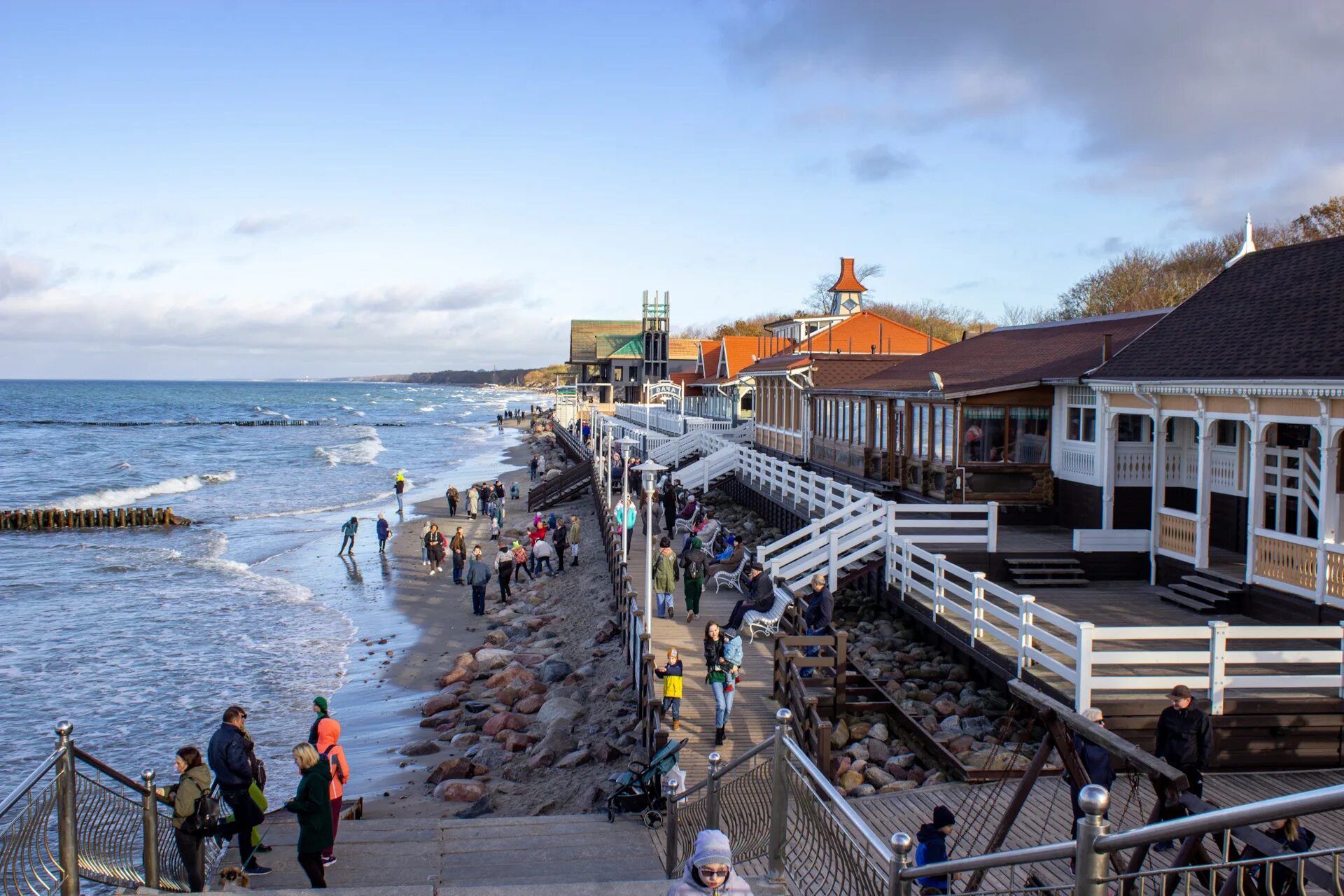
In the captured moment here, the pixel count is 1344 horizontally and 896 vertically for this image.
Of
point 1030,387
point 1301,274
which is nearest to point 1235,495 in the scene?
point 1301,274

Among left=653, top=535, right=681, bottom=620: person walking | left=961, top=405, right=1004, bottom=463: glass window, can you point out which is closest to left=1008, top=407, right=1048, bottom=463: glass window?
left=961, top=405, right=1004, bottom=463: glass window

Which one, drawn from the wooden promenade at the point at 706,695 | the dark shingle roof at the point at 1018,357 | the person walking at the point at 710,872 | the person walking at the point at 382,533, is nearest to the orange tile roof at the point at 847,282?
the dark shingle roof at the point at 1018,357

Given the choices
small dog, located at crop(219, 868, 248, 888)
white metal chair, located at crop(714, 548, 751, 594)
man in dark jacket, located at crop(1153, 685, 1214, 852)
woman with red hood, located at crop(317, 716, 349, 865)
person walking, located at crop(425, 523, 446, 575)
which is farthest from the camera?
person walking, located at crop(425, 523, 446, 575)

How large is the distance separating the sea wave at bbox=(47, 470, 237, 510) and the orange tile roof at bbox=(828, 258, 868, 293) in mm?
33667

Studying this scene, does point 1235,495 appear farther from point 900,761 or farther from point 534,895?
point 534,895

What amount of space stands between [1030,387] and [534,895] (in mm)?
15963

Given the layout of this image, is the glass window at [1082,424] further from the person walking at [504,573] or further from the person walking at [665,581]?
the person walking at [504,573]

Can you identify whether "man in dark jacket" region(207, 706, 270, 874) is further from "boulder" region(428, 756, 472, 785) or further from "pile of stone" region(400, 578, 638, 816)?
"boulder" region(428, 756, 472, 785)

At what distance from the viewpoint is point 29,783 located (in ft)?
19.8

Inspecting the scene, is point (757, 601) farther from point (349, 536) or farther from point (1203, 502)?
point (349, 536)

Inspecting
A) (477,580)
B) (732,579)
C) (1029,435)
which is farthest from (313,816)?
(1029,435)

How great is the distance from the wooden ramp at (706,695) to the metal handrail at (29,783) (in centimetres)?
529

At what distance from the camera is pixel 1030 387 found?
19422mm

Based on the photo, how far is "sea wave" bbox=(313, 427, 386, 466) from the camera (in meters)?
67.1
